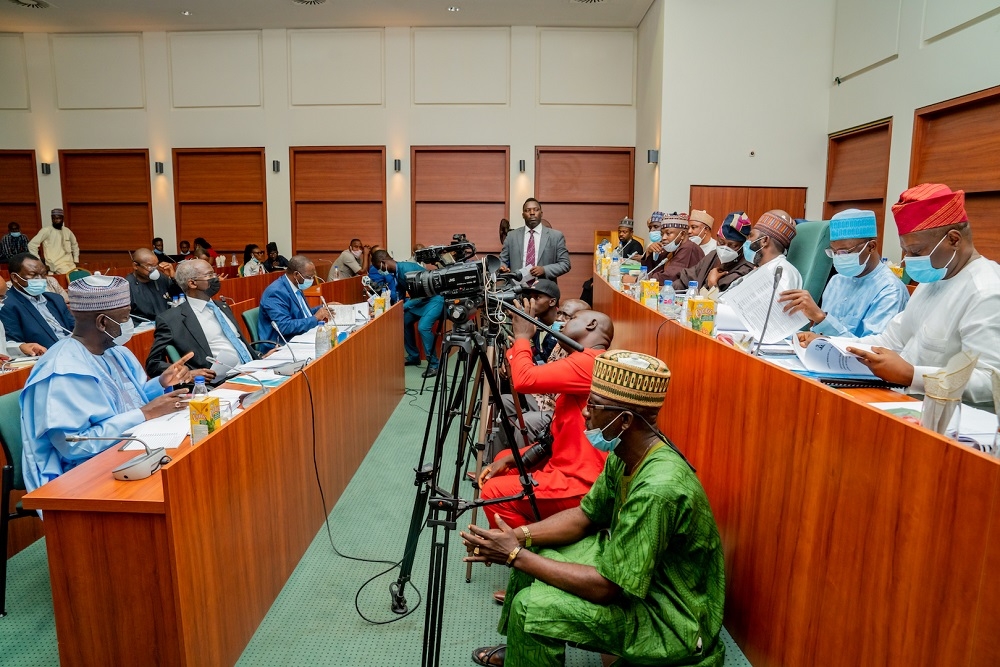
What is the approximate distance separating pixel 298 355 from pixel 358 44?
697 centimetres

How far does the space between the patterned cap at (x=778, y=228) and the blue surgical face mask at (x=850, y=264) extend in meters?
0.48

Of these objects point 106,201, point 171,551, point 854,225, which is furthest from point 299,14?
point 171,551

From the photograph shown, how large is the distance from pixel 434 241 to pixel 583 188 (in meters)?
2.28

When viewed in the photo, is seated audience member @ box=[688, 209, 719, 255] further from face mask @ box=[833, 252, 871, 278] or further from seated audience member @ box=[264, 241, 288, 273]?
seated audience member @ box=[264, 241, 288, 273]

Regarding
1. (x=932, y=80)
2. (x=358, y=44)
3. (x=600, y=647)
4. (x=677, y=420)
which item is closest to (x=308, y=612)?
(x=600, y=647)

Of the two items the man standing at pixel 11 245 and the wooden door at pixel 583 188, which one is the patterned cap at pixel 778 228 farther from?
the man standing at pixel 11 245

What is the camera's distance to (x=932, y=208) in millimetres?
1805

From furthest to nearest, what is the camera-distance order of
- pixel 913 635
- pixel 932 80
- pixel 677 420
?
pixel 932 80
pixel 677 420
pixel 913 635

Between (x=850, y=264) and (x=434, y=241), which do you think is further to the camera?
(x=434, y=241)

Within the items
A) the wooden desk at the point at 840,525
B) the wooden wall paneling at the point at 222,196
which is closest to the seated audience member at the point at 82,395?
the wooden desk at the point at 840,525

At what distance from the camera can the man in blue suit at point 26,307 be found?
388 cm

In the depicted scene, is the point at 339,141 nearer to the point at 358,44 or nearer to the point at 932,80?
the point at 358,44

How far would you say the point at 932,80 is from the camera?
16.3ft

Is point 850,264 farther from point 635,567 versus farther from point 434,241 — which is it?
point 434,241
